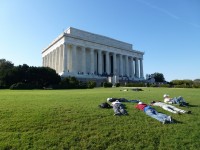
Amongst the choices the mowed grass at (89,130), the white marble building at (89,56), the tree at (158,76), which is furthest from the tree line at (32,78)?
the tree at (158,76)

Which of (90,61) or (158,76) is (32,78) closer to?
(90,61)

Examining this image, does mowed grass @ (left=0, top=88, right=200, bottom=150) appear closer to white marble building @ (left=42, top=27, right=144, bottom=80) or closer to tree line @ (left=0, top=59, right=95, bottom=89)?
tree line @ (left=0, top=59, right=95, bottom=89)

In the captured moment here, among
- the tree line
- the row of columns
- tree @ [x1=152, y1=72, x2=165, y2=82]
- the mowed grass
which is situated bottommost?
the mowed grass

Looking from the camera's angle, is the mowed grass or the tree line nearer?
the mowed grass

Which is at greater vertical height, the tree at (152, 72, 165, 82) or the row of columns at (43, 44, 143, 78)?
the row of columns at (43, 44, 143, 78)

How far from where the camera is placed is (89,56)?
8069cm

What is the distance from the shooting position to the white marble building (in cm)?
7044

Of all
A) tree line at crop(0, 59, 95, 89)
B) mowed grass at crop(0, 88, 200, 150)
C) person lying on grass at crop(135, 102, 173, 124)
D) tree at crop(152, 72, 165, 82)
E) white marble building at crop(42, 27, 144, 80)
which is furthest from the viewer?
tree at crop(152, 72, 165, 82)

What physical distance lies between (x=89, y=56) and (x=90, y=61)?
2.71 meters

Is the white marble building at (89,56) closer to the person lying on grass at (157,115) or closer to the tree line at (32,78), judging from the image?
the tree line at (32,78)

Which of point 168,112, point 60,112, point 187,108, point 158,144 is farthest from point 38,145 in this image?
point 187,108

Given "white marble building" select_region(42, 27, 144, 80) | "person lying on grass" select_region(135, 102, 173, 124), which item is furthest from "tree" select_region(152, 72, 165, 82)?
"person lying on grass" select_region(135, 102, 173, 124)

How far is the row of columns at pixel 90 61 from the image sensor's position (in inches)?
2842

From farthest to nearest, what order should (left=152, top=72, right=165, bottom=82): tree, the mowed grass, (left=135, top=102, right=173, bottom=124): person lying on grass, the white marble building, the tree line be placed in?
1. (left=152, top=72, right=165, bottom=82): tree
2. the white marble building
3. the tree line
4. (left=135, top=102, right=173, bottom=124): person lying on grass
5. the mowed grass
